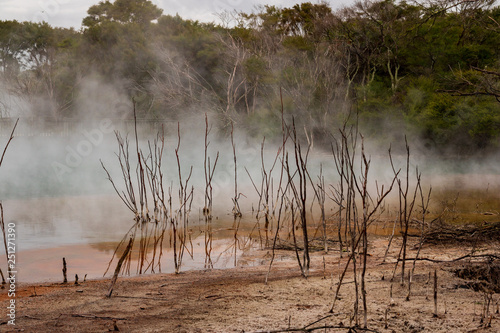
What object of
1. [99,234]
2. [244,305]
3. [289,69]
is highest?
[289,69]

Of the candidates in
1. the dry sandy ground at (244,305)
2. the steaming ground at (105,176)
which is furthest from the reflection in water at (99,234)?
the dry sandy ground at (244,305)

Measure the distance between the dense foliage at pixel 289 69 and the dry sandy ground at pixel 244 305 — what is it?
1166 cm

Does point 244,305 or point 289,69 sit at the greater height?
point 289,69

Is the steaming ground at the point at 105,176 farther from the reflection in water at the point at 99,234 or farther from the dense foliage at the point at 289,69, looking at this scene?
the dense foliage at the point at 289,69

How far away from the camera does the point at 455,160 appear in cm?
1903

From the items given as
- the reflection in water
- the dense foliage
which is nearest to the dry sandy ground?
the reflection in water

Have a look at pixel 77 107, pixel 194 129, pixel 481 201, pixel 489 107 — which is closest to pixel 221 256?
pixel 481 201

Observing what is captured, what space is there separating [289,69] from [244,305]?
20267 millimetres

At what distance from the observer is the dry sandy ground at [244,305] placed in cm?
334

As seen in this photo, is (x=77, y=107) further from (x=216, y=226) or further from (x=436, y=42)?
(x=216, y=226)

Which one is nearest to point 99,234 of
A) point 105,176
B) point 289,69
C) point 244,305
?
point 244,305

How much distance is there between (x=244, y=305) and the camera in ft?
12.5

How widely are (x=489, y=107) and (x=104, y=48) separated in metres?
24.0

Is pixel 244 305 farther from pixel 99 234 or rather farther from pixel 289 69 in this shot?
pixel 289 69
